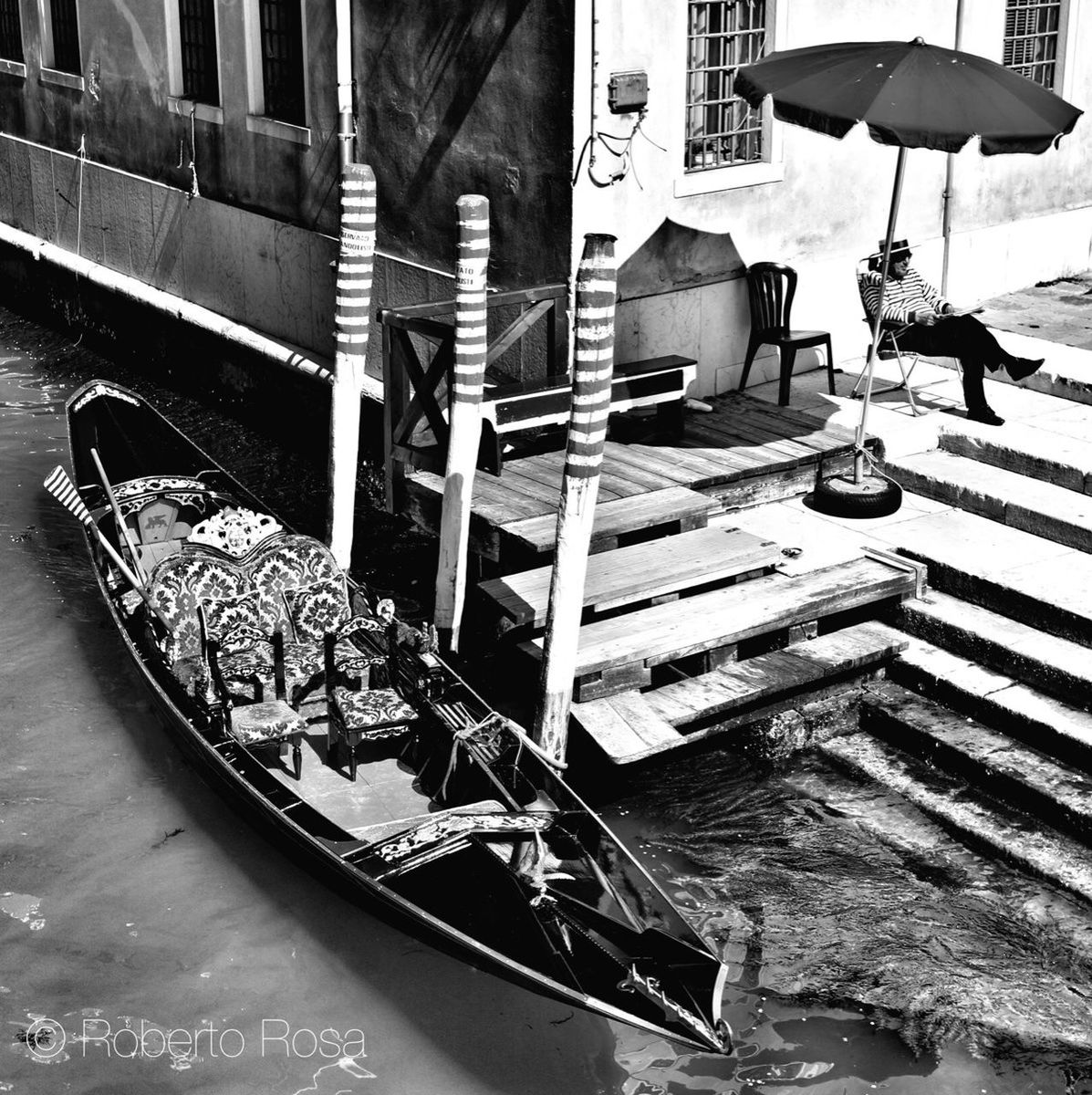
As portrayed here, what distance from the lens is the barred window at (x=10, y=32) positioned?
1617cm

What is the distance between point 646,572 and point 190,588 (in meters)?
2.31

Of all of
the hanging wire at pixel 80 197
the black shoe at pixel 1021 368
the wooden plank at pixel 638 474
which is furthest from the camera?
the hanging wire at pixel 80 197

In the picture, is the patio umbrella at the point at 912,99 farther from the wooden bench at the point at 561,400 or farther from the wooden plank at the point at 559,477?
the wooden plank at the point at 559,477

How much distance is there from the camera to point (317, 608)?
762 centimetres

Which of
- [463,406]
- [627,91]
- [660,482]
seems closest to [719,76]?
A: [627,91]

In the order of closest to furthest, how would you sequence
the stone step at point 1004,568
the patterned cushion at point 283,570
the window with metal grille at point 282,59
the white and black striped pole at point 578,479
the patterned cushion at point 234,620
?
the white and black striped pole at point 578,479 → the stone step at point 1004,568 → the patterned cushion at point 234,620 → the patterned cushion at point 283,570 → the window with metal grille at point 282,59

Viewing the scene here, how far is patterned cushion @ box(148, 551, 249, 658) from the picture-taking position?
7469mm

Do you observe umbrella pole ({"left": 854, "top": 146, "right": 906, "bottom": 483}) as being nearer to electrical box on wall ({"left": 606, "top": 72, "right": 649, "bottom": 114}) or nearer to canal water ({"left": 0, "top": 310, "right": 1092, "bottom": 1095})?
electrical box on wall ({"left": 606, "top": 72, "right": 649, "bottom": 114})

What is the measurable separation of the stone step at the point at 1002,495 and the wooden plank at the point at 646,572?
1.32 meters

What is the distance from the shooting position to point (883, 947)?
591 cm

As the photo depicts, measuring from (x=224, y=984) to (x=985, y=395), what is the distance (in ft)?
19.6

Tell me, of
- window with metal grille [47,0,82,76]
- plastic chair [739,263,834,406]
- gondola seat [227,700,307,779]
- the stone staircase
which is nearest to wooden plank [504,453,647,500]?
the stone staircase

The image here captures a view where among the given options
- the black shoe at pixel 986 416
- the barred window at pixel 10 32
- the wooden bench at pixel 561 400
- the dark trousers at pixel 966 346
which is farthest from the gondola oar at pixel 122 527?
the barred window at pixel 10 32

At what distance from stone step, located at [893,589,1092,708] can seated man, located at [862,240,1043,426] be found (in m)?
1.81
